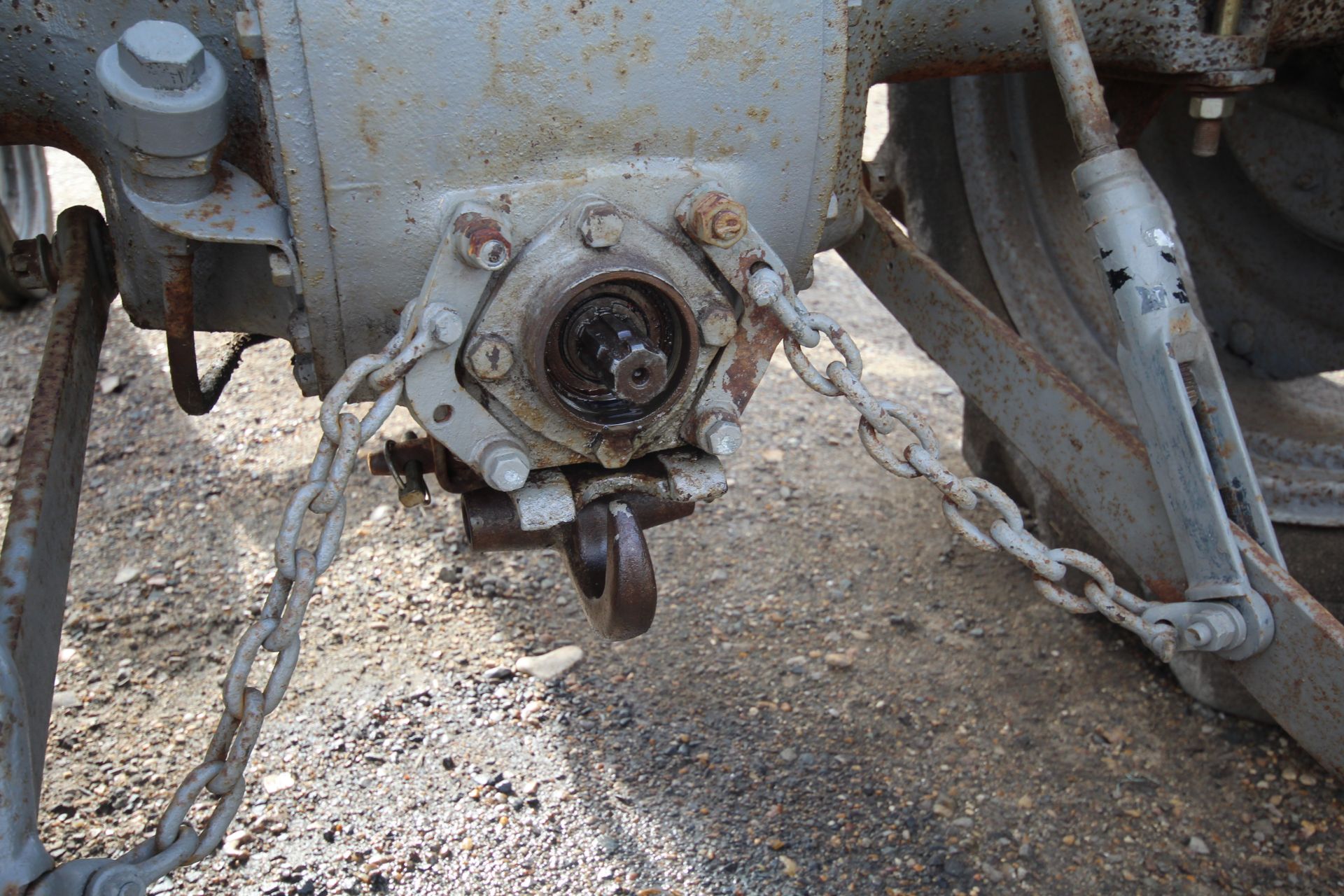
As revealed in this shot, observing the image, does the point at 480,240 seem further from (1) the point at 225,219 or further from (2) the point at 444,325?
(1) the point at 225,219

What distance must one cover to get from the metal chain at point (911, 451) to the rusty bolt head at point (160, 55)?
555 millimetres

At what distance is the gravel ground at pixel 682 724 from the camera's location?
155 centimetres

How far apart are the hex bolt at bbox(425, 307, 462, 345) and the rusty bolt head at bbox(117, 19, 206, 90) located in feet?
0.96

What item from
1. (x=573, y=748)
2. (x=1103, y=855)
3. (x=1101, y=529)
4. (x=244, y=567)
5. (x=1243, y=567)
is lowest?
(x=244, y=567)

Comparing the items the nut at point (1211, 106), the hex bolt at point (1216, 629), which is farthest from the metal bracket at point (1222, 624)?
the nut at point (1211, 106)

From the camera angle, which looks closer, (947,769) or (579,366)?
(579,366)

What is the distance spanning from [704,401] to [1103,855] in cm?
87

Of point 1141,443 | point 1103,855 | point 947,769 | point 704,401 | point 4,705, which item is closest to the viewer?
point 4,705

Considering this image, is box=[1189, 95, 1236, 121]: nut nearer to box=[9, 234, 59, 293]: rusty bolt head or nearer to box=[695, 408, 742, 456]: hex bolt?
box=[695, 408, 742, 456]: hex bolt

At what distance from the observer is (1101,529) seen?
4.97 feet

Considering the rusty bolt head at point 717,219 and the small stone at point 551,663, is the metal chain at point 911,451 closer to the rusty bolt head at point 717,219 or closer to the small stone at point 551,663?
the rusty bolt head at point 717,219

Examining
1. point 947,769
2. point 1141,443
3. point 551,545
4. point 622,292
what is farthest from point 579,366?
point 947,769

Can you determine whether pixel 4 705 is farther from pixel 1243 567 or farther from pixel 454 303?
pixel 1243 567

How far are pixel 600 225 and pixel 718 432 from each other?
0.84 feet
